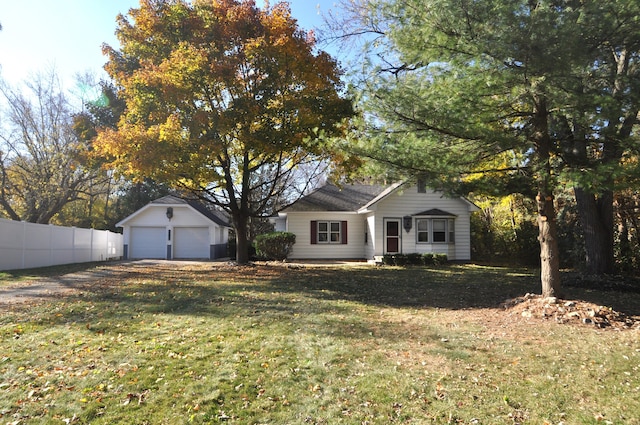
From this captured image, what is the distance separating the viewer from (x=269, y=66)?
558 inches

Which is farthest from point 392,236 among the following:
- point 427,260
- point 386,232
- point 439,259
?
point 439,259

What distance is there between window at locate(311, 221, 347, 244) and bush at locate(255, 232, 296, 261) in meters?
1.56

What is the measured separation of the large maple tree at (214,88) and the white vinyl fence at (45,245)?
4.95 metres

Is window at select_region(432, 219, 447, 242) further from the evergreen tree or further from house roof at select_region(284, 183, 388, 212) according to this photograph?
the evergreen tree

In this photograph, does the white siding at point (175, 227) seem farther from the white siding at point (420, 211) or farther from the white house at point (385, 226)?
the white siding at point (420, 211)

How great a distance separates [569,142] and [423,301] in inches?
179

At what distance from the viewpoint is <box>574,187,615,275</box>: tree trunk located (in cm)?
1259

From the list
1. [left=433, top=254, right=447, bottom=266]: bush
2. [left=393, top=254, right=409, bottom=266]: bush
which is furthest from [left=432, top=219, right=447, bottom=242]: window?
[left=393, top=254, right=409, bottom=266]: bush

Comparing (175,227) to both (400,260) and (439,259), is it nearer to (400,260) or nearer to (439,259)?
(400,260)

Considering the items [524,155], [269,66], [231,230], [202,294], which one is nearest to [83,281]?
[202,294]

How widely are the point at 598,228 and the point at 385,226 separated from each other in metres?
10.1

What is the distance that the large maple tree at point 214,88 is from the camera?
1388 centimetres

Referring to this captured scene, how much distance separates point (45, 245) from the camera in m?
18.6

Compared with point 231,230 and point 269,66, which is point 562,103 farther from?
point 231,230
